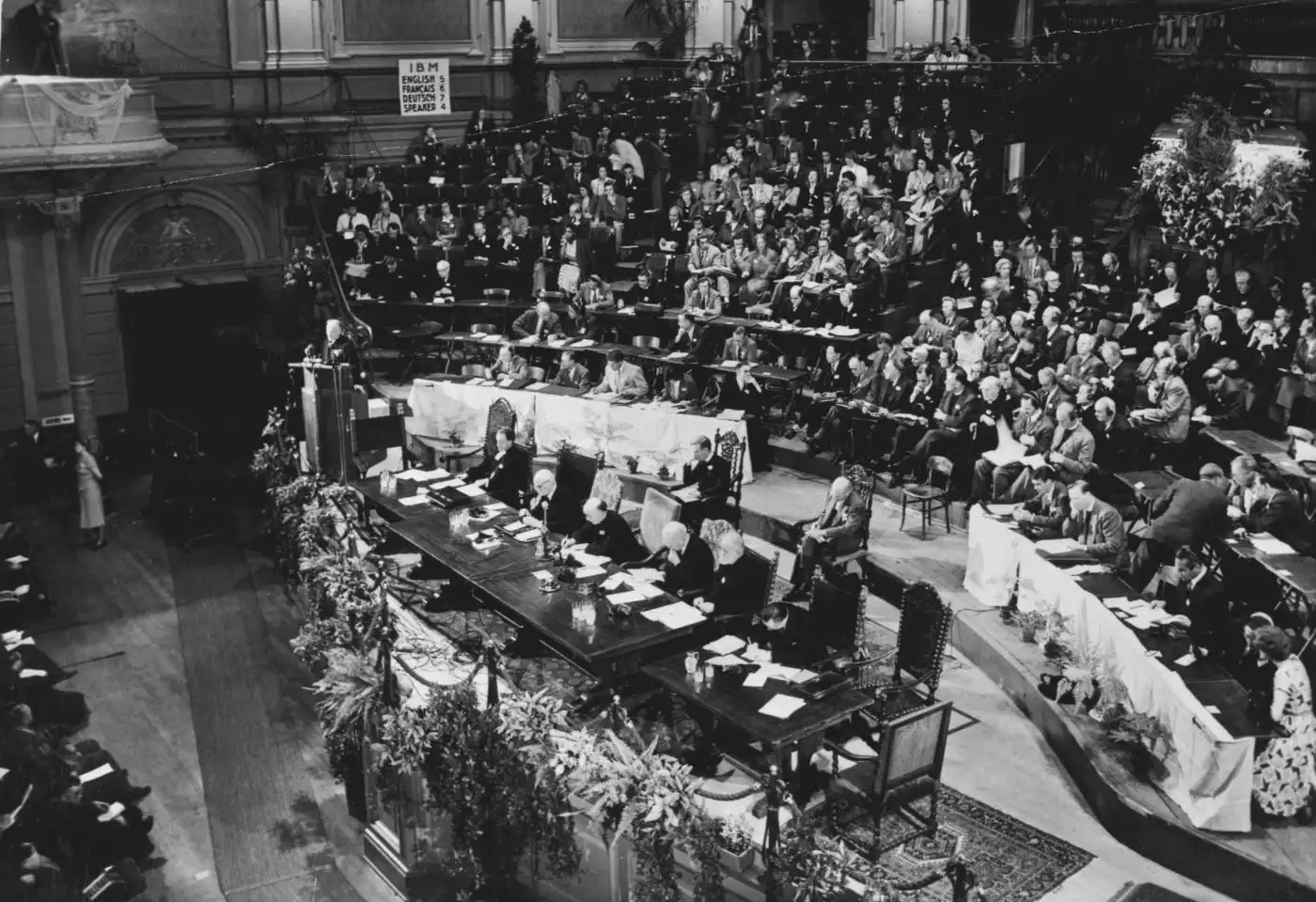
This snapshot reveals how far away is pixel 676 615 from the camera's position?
8.77 m

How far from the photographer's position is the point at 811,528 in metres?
10.8

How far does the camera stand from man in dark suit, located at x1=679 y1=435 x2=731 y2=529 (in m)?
11.2

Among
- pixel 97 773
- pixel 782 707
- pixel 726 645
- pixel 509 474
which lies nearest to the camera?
pixel 782 707

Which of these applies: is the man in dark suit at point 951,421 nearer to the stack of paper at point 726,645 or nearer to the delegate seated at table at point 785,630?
the delegate seated at table at point 785,630

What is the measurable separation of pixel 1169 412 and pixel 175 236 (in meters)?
13.4

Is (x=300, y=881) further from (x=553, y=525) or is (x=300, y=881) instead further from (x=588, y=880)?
(x=553, y=525)

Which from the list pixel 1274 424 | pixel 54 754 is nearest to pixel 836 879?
pixel 54 754

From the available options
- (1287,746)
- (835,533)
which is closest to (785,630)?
(835,533)

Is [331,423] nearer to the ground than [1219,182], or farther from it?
nearer to the ground

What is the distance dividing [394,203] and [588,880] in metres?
13.6

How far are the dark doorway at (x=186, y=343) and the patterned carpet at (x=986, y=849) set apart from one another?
41.4ft

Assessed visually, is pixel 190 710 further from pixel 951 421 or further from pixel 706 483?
pixel 951 421

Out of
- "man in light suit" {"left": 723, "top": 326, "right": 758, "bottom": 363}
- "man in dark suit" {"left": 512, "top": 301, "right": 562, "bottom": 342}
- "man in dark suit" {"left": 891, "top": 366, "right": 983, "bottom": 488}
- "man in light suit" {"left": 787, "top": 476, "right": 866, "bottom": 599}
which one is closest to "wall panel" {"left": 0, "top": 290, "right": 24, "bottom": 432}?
"man in dark suit" {"left": 512, "top": 301, "right": 562, "bottom": 342}

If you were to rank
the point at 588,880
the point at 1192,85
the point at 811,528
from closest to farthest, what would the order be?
the point at 588,880, the point at 811,528, the point at 1192,85
